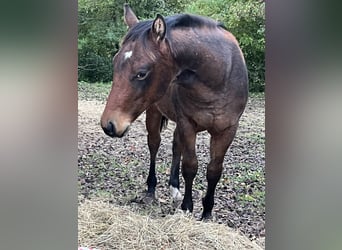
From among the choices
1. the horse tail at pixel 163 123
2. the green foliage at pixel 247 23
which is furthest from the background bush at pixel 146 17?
the horse tail at pixel 163 123

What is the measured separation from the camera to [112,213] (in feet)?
7.70

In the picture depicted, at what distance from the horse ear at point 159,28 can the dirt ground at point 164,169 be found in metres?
0.38

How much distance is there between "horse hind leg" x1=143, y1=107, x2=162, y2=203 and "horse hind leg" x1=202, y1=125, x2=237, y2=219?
0.87 feet

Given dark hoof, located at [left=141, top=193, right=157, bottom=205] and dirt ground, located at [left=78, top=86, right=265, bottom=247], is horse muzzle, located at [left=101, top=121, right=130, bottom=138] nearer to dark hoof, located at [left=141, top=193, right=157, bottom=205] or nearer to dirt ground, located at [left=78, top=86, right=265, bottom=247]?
dirt ground, located at [left=78, top=86, right=265, bottom=247]

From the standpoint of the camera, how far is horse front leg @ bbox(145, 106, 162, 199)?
2.26 meters

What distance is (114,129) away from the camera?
2.28m

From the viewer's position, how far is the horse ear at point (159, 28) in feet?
6.98

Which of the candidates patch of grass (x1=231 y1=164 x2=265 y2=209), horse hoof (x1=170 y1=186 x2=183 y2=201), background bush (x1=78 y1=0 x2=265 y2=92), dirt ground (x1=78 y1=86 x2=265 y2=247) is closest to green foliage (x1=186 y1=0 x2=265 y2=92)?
background bush (x1=78 y1=0 x2=265 y2=92)

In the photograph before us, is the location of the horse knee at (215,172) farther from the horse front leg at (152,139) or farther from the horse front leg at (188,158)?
the horse front leg at (152,139)

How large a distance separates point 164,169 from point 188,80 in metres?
0.45
